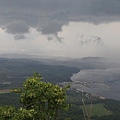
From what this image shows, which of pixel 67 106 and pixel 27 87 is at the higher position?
pixel 27 87

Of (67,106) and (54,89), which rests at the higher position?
(54,89)

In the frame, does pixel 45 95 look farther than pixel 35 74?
No

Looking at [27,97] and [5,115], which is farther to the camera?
[27,97]

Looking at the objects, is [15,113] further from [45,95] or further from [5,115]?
[45,95]

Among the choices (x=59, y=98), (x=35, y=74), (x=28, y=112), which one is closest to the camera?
(x=28, y=112)

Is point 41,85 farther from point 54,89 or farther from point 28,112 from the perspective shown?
point 28,112

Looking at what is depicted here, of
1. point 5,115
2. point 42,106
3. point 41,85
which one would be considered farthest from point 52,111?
point 5,115

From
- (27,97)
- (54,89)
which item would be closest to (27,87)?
(27,97)

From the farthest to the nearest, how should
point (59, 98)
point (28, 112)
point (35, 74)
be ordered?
point (35, 74) < point (59, 98) < point (28, 112)

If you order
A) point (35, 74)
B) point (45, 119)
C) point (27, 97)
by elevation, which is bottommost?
point (45, 119)
